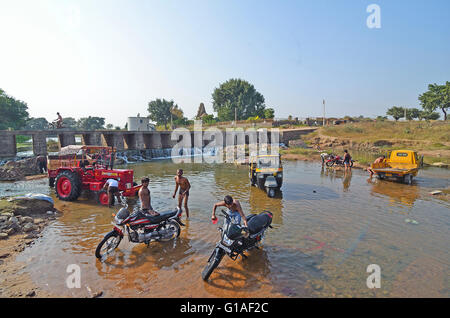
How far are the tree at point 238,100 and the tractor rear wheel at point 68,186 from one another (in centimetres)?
6703

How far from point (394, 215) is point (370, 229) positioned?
2.12 metres

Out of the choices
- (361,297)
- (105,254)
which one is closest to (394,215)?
(361,297)

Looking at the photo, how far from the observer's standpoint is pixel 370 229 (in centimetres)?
798

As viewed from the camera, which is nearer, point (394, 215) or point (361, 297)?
point (361, 297)

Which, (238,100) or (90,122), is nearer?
(238,100)

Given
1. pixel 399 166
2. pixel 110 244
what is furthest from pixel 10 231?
pixel 399 166

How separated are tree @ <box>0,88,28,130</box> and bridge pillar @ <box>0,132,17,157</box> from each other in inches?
1003

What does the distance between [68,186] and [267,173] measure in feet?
31.1

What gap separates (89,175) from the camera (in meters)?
11.3

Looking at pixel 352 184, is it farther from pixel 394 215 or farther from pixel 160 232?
pixel 160 232

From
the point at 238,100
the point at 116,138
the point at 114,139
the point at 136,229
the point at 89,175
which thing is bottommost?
the point at 136,229

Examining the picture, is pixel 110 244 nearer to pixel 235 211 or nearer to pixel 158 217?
pixel 158 217

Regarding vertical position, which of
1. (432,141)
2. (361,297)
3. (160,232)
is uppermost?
(432,141)
